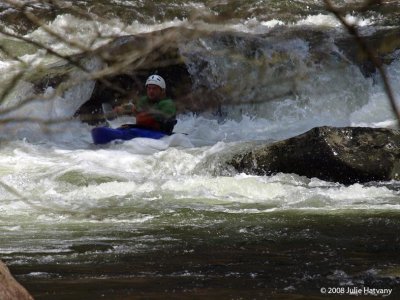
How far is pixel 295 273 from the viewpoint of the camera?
11.3 feet

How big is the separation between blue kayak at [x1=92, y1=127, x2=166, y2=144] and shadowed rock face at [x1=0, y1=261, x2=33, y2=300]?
22.2 ft

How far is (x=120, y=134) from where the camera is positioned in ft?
31.0

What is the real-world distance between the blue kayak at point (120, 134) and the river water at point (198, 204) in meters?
0.13

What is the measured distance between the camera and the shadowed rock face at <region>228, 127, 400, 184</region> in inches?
305

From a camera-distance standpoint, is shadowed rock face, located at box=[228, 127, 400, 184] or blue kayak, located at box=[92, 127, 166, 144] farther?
blue kayak, located at box=[92, 127, 166, 144]

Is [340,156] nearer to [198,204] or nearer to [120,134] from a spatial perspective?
[198,204]

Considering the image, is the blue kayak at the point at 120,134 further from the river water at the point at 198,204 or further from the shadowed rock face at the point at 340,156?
the shadowed rock face at the point at 340,156

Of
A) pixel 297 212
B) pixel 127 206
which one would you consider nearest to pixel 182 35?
pixel 297 212

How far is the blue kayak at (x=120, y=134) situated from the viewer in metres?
9.25

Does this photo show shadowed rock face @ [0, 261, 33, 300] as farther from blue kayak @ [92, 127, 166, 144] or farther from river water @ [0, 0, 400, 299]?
blue kayak @ [92, 127, 166, 144]

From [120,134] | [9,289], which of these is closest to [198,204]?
[120,134]

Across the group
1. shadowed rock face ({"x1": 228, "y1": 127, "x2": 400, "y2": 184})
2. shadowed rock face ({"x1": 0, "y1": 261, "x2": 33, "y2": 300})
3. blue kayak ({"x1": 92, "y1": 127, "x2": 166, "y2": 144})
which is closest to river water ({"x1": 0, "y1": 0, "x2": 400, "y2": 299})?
blue kayak ({"x1": 92, "y1": 127, "x2": 166, "y2": 144})

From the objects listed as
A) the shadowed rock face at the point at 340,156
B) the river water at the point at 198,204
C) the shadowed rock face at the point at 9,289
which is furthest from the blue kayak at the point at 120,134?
the shadowed rock face at the point at 9,289

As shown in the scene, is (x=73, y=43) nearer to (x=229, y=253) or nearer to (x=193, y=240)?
(x=229, y=253)
